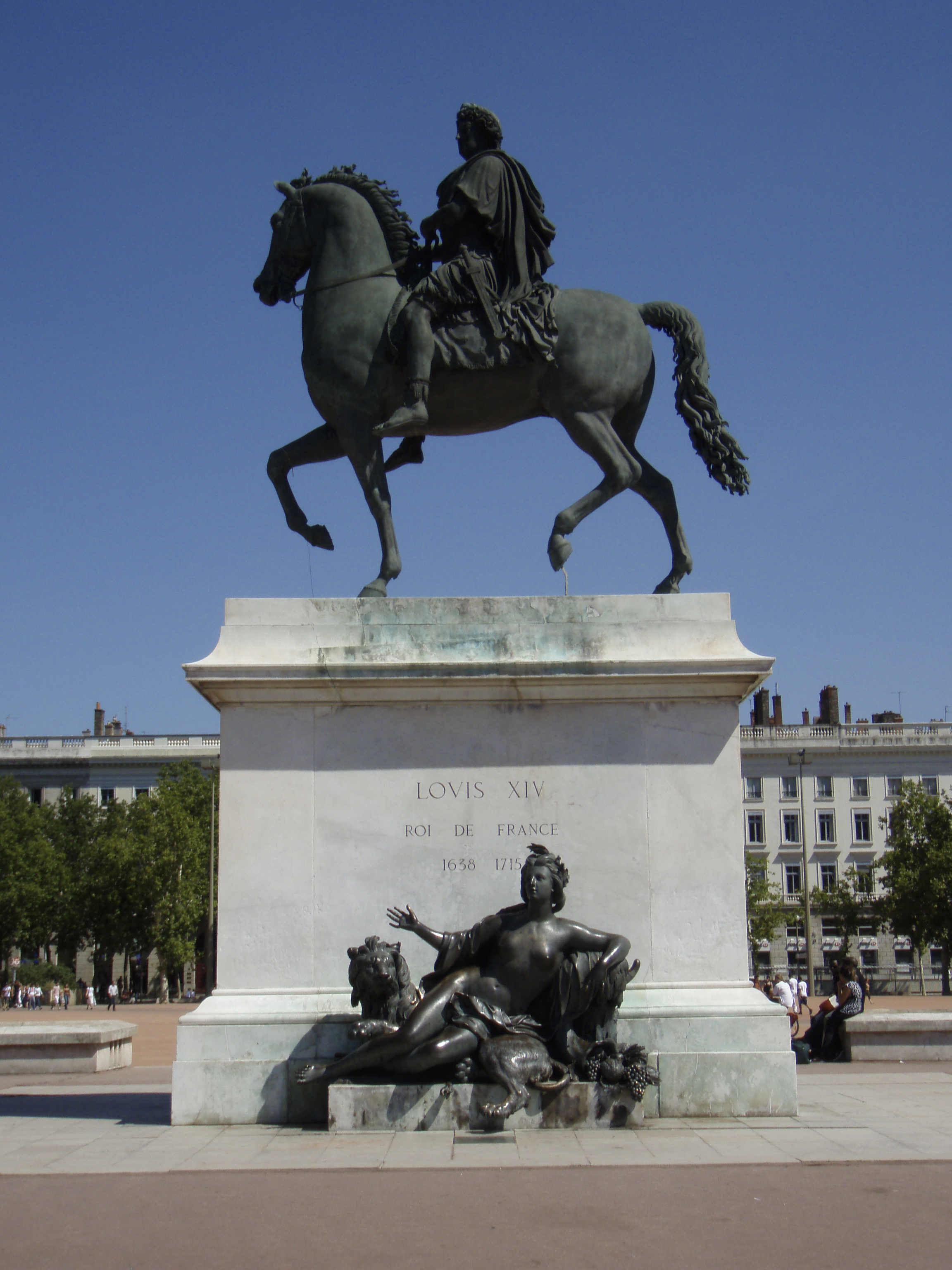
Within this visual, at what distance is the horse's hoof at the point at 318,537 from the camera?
12.5 meters

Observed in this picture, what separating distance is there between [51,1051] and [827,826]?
78.1 m

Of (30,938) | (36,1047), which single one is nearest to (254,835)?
(36,1047)

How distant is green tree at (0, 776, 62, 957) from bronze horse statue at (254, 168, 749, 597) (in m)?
64.6

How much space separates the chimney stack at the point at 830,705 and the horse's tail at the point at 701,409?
84.6 metres

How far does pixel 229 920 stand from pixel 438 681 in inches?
99.5

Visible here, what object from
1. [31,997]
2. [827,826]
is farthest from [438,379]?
[827,826]

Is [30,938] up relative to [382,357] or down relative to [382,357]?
down

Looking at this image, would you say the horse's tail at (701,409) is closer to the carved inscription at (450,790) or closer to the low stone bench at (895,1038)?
the carved inscription at (450,790)

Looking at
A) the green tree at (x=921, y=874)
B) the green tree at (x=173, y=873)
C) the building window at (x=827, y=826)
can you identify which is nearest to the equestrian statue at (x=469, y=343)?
the green tree at (x=173, y=873)

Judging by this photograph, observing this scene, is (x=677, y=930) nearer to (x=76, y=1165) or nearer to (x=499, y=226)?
(x=76, y=1165)

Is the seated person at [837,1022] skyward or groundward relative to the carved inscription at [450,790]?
groundward

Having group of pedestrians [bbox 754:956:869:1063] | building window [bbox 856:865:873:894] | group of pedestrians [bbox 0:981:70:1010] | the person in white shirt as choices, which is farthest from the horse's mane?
building window [bbox 856:865:873:894]

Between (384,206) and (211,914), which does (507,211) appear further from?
(211,914)

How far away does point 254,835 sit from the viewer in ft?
35.7
